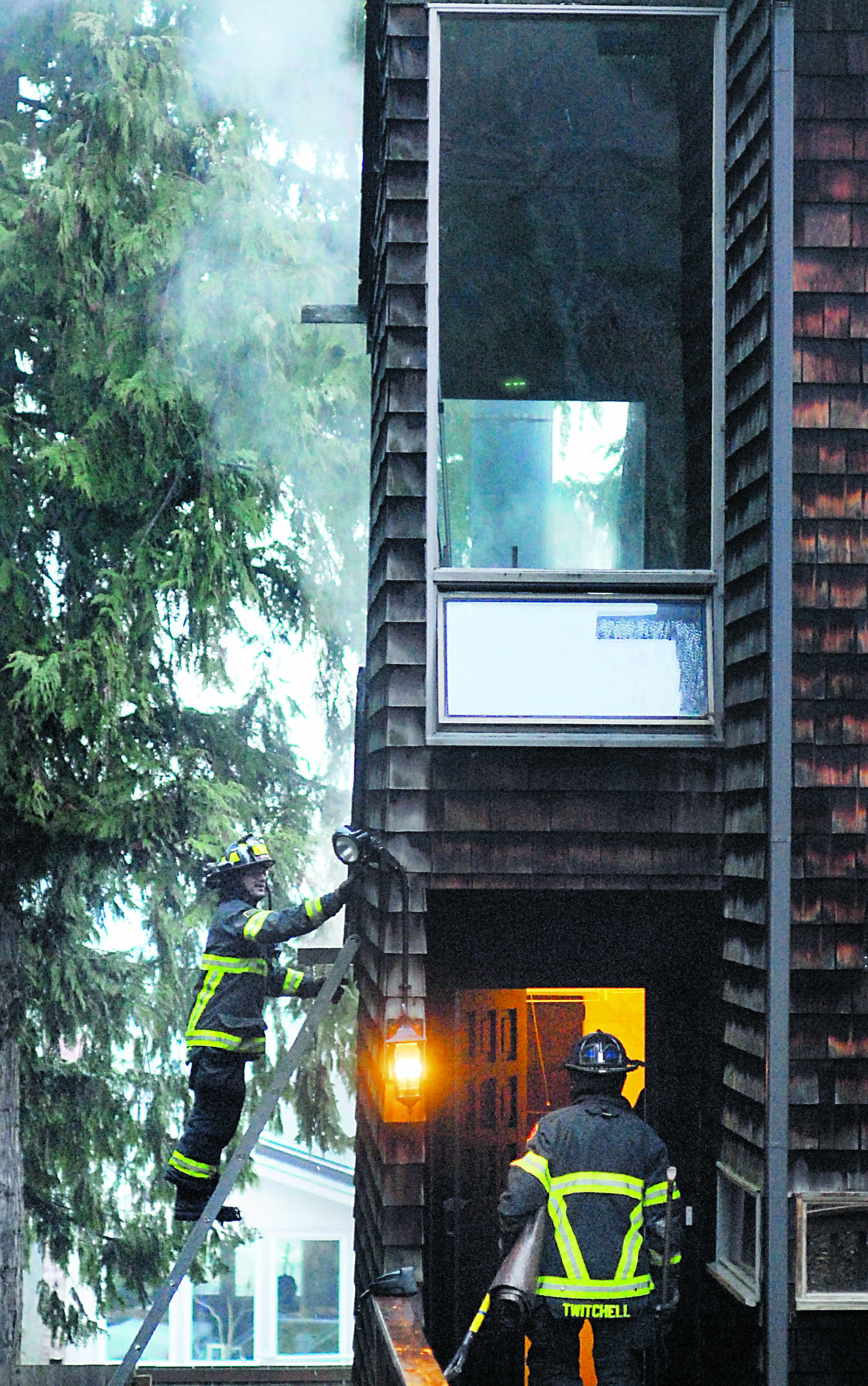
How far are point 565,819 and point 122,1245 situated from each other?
8784 mm

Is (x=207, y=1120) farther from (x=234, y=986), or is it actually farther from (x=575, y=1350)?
(x=575, y=1350)

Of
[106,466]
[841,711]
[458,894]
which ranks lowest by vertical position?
[458,894]

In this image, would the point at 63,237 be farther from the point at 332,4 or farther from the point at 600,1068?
the point at 600,1068

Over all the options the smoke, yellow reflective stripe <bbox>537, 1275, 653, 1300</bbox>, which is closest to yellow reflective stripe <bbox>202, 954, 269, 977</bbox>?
yellow reflective stripe <bbox>537, 1275, 653, 1300</bbox>

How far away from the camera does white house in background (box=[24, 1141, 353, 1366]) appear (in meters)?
17.8

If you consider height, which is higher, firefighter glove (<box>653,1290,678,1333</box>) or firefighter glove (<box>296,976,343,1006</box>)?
firefighter glove (<box>296,976,343,1006</box>)

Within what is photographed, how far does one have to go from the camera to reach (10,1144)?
11.4 meters

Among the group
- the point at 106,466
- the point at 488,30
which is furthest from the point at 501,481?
the point at 106,466

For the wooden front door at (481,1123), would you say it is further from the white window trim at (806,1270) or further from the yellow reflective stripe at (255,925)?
the white window trim at (806,1270)

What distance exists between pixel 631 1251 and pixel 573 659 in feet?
6.82

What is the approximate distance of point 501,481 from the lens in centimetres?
573

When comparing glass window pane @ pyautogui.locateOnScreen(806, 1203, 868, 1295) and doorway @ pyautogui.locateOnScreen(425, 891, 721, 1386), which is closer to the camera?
glass window pane @ pyautogui.locateOnScreen(806, 1203, 868, 1295)

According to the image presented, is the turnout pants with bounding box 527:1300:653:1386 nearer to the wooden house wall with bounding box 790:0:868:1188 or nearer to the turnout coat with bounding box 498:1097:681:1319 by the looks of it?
the turnout coat with bounding box 498:1097:681:1319

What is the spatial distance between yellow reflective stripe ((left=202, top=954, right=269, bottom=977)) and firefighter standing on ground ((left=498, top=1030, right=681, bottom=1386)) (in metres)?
1.77
